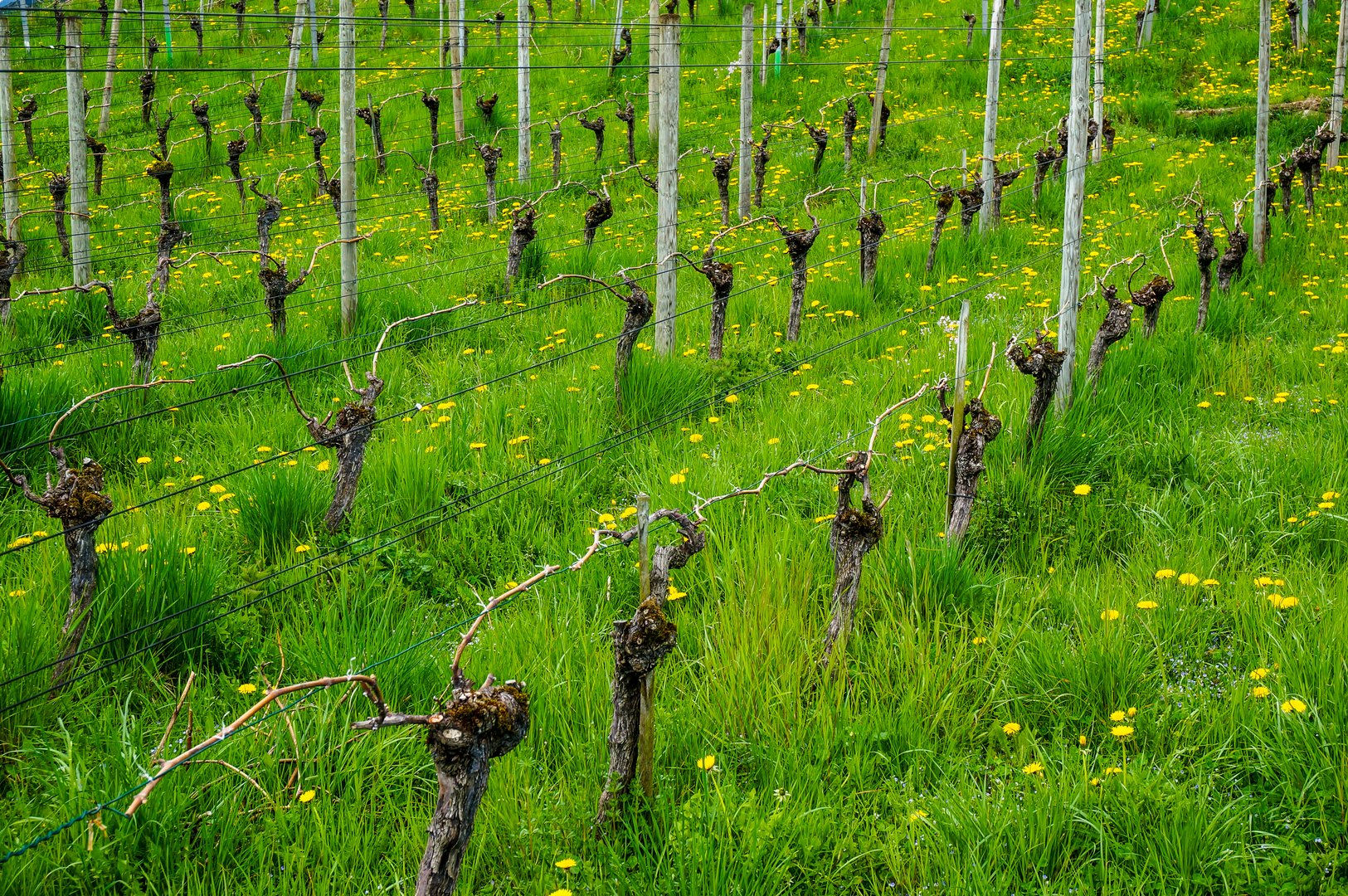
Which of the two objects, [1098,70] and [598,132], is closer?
[1098,70]

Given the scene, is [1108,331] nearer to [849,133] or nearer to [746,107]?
[746,107]

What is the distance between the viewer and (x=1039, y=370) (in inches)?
200

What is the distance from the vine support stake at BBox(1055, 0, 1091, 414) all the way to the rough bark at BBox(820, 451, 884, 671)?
2534 mm

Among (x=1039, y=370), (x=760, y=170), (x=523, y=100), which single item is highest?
(x=523, y=100)

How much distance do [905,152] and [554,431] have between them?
1102 centimetres

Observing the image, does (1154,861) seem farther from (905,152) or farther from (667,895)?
(905,152)

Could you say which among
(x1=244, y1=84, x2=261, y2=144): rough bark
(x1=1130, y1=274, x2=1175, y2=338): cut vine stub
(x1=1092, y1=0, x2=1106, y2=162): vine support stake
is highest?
(x1=244, y1=84, x2=261, y2=144): rough bark

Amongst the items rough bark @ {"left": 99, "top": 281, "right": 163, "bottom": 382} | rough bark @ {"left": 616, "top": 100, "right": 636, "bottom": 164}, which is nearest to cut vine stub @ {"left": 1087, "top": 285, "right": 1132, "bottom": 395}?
rough bark @ {"left": 99, "top": 281, "right": 163, "bottom": 382}

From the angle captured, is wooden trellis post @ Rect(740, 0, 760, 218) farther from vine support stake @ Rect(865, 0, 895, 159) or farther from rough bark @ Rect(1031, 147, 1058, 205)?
rough bark @ Rect(1031, 147, 1058, 205)

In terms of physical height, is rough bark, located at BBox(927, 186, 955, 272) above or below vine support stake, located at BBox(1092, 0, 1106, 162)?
below

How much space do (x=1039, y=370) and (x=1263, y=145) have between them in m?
5.88

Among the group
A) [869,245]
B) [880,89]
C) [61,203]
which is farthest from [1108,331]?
[61,203]

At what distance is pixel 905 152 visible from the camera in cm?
1484

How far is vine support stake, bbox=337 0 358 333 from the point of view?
7805mm
